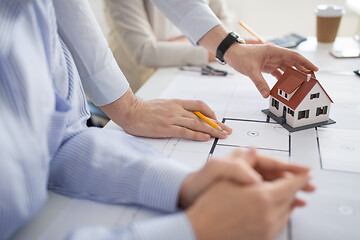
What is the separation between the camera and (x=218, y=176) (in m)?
0.45

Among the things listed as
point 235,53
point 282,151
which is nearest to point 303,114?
point 282,151

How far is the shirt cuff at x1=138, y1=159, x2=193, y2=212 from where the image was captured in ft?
1.63

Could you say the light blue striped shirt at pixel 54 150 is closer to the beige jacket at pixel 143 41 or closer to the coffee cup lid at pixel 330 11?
the beige jacket at pixel 143 41

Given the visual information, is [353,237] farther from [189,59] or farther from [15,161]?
[189,59]

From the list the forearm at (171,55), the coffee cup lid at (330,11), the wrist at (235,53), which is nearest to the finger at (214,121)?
the wrist at (235,53)

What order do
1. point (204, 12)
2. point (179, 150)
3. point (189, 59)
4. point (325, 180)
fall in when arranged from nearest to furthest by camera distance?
point (325, 180) → point (179, 150) → point (204, 12) → point (189, 59)

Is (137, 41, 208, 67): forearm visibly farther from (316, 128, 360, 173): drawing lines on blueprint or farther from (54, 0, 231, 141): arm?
(316, 128, 360, 173): drawing lines on blueprint

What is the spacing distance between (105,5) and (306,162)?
42.3 inches

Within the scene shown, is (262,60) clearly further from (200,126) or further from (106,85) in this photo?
(106,85)

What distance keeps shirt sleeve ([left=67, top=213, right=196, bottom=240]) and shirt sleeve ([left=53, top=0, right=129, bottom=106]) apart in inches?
15.3

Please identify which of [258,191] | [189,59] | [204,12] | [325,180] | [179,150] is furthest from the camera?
[189,59]

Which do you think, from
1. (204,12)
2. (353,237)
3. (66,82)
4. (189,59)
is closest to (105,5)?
(189,59)

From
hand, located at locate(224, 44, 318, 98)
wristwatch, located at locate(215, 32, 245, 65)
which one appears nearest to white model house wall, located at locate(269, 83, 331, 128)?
hand, located at locate(224, 44, 318, 98)

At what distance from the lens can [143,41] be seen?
4.35 ft
